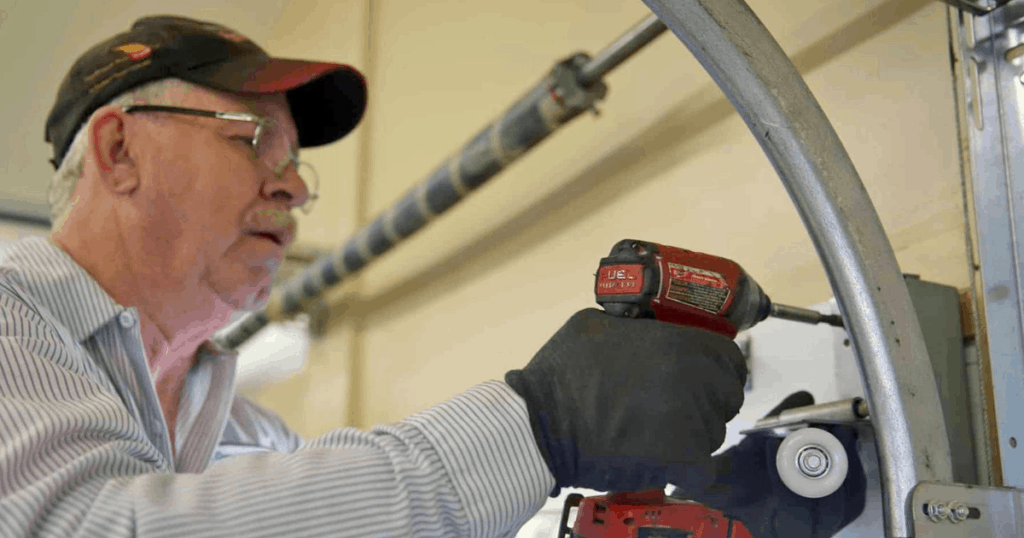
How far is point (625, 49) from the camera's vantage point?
929mm

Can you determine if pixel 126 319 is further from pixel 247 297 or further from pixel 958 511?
pixel 958 511

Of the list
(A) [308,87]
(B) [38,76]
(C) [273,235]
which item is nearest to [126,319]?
(C) [273,235]

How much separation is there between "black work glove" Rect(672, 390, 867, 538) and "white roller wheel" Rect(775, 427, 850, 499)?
3 centimetres

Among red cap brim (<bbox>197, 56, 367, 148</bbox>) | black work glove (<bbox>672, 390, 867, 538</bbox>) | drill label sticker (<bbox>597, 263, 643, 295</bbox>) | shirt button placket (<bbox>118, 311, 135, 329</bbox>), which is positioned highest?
red cap brim (<bbox>197, 56, 367, 148</bbox>)

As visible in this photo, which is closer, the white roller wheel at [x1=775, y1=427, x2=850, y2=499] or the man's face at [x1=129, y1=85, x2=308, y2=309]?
the white roller wheel at [x1=775, y1=427, x2=850, y2=499]

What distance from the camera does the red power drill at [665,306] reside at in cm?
52

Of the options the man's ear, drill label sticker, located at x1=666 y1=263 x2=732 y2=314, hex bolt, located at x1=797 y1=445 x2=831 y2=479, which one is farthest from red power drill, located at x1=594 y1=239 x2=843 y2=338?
the man's ear

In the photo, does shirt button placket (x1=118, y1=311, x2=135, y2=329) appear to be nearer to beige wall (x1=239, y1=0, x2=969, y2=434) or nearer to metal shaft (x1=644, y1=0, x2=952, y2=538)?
beige wall (x1=239, y1=0, x2=969, y2=434)

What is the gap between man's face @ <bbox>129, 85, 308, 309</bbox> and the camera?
850 millimetres

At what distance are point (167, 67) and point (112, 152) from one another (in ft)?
0.33

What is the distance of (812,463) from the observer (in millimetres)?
581

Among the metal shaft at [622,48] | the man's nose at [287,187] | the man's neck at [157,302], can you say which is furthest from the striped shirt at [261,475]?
the metal shaft at [622,48]

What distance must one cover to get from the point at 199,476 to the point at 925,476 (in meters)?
0.38

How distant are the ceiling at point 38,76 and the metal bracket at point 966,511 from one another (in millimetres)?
1440
